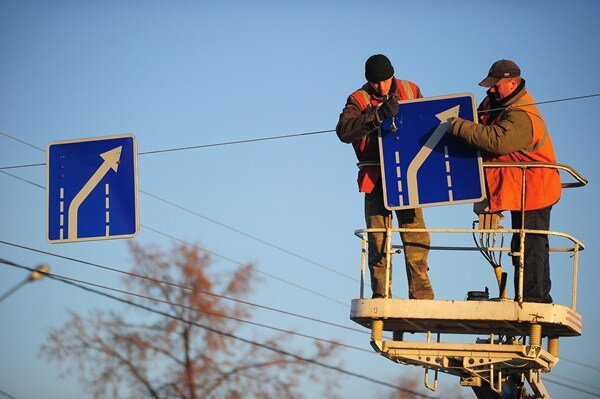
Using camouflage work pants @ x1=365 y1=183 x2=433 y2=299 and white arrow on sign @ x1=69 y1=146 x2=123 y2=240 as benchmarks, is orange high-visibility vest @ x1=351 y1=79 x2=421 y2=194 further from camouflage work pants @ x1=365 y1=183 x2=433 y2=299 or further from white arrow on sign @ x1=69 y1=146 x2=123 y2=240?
white arrow on sign @ x1=69 y1=146 x2=123 y2=240

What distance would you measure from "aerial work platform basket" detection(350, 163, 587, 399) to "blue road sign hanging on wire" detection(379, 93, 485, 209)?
31 cm

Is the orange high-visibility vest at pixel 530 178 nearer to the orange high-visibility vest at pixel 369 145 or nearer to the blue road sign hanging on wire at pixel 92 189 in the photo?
the orange high-visibility vest at pixel 369 145

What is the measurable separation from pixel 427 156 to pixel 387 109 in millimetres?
693

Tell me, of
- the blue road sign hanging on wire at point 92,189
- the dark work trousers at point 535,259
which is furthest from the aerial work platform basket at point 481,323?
the blue road sign hanging on wire at point 92,189

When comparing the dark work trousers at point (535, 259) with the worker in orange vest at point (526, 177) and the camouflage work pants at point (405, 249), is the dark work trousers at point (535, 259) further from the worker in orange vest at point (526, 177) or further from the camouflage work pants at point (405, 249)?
the camouflage work pants at point (405, 249)

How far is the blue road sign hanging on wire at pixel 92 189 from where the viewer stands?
51.4 ft

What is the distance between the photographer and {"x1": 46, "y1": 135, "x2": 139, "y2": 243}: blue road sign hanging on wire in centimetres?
1568

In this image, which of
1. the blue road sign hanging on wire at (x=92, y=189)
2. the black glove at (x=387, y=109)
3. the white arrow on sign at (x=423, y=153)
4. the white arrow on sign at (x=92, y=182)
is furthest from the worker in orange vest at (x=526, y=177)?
the white arrow on sign at (x=92, y=182)

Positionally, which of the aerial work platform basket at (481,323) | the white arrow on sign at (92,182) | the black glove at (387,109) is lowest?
the aerial work platform basket at (481,323)

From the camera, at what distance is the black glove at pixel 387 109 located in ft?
42.9

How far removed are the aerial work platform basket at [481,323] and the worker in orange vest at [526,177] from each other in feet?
0.45

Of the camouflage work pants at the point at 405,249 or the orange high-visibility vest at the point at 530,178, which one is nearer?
the orange high-visibility vest at the point at 530,178

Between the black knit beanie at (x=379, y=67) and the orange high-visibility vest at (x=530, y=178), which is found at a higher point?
the black knit beanie at (x=379, y=67)

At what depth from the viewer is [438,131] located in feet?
43.7
